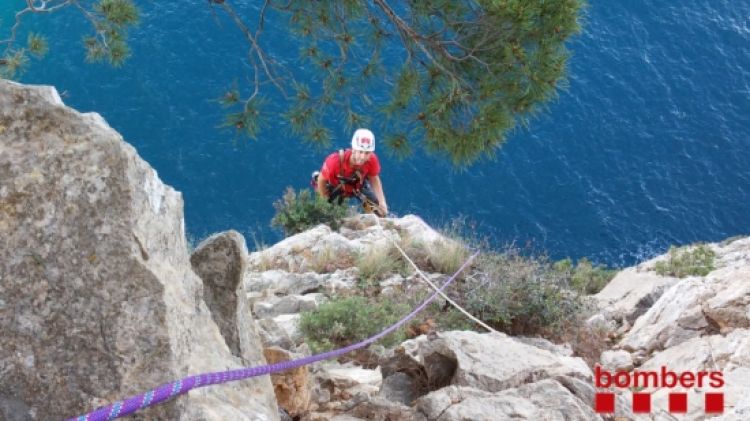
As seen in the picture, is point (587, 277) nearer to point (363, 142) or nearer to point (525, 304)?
point (363, 142)

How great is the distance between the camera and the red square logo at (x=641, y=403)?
4646 mm

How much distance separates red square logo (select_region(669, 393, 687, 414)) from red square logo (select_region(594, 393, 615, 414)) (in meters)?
1.01

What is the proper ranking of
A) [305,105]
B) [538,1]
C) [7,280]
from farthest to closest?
[305,105]
[538,1]
[7,280]

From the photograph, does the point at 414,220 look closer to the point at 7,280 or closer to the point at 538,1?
the point at 538,1

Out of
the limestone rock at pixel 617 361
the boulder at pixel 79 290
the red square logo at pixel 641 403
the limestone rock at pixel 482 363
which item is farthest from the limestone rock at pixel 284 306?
the boulder at pixel 79 290

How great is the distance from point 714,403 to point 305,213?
343 inches

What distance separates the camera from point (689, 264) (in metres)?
11.2

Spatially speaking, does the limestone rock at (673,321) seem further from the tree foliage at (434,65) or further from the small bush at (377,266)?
the small bush at (377,266)

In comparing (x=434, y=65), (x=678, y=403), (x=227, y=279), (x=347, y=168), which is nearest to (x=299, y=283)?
(x=347, y=168)

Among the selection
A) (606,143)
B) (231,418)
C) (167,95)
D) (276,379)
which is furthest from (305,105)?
(606,143)

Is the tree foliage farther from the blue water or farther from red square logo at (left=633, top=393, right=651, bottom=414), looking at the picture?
the blue water

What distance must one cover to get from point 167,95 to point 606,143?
2020cm

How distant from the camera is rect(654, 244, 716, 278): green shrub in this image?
10637 mm

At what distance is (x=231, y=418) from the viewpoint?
250cm
